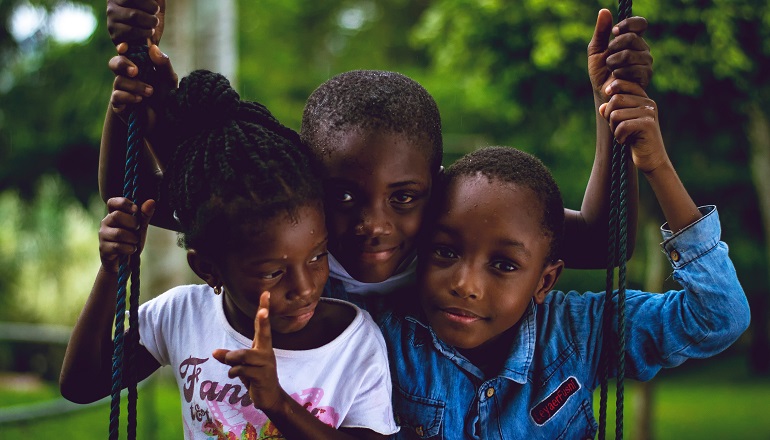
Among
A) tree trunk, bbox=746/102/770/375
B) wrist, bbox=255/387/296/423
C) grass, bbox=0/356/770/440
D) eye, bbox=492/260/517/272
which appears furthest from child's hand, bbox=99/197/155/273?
tree trunk, bbox=746/102/770/375

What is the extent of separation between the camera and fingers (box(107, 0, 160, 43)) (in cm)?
174

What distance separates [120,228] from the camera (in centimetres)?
168

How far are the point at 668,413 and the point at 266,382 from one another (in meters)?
8.44

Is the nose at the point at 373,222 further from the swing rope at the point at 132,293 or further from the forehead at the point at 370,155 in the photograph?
the swing rope at the point at 132,293

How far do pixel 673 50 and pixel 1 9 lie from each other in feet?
21.6

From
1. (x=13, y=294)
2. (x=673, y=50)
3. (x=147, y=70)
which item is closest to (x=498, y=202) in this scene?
(x=147, y=70)

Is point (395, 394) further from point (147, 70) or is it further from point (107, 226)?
point (147, 70)

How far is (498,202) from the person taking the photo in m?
2.00

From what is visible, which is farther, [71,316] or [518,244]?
[71,316]

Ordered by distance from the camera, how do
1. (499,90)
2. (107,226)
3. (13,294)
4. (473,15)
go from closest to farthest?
(107,226) < (473,15) < (499,90) < (13,294)

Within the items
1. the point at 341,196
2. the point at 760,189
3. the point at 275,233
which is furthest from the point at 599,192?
the point at 760,189

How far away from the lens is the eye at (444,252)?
2.03 meters

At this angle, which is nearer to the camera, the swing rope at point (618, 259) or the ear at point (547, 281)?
the swing rope at point (618, 259)

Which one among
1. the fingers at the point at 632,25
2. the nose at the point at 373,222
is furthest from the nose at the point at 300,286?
the fingers at the point at 632,25
